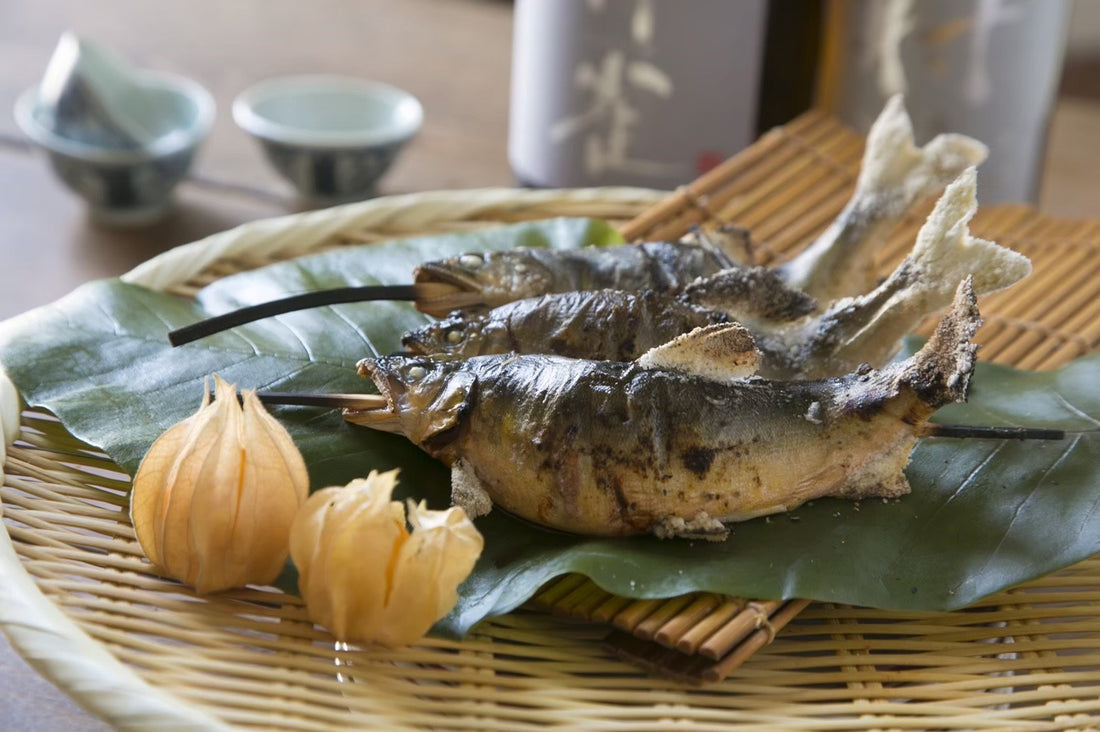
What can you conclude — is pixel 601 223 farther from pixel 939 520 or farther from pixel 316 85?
pixel 316 85

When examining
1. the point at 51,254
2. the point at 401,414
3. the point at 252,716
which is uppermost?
the point at 401,414

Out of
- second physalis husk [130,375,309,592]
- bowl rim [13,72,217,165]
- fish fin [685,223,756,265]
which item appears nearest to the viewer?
second physalis husk [130,375,309,592]

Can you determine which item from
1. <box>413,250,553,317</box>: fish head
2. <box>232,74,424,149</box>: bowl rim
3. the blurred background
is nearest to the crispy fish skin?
<box>413,250,553,317</box>: fish head

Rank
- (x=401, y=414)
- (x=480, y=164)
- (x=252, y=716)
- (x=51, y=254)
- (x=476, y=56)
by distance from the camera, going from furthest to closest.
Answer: (x=476, y=56)
(x=480, y=164)
(x=51, y=254)
(x=401, y=414)
(x=252, y=716)

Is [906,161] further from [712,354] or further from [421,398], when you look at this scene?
[421,398]

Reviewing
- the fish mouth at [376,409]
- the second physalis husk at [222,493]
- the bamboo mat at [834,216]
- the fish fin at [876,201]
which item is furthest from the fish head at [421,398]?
the bamboo mat at [834,216]

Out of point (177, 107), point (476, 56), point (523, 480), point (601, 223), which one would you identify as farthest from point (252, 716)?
point (476, 56)

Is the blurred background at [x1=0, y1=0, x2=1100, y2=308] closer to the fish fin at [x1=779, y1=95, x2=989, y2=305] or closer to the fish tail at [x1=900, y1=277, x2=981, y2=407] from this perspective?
the fish fin at [x1=779, y1=95, x2=989, y2=305]
